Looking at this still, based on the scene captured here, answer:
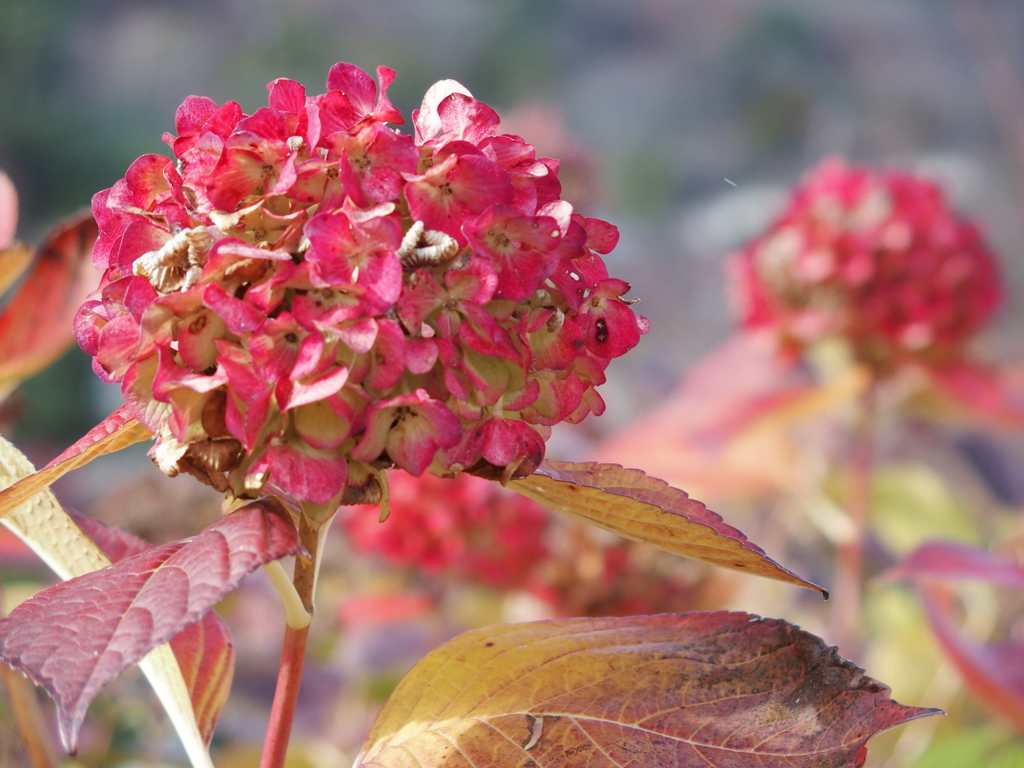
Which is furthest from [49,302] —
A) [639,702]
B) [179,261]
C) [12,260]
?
[639,702]

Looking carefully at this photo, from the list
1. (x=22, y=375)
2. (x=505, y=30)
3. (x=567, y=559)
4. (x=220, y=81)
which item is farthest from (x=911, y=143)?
(x=22, y=375)

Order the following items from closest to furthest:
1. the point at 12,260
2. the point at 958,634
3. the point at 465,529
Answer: the point at 12,260 < the point at 958,634 < the point at 465,529

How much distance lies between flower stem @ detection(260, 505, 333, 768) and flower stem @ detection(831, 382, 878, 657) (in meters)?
0.71

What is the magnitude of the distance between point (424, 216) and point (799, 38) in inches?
240

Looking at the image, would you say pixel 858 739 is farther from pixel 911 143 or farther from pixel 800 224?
pixel 911 143

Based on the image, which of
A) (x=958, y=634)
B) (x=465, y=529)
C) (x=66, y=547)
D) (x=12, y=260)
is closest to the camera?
(x=66, y=547)

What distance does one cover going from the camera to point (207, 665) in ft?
1.30

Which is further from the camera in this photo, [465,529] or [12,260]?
[465,529]

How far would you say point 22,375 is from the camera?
546mm

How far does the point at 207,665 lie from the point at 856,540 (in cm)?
74

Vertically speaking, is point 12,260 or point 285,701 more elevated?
point 12,260

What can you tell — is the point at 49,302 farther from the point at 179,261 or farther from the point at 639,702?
the point at 639,702

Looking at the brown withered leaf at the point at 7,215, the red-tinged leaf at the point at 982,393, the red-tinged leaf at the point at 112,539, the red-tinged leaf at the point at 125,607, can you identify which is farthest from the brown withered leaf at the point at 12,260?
the red-tinged leaf at the point at 982,393

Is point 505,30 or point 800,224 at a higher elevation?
point 505,30
